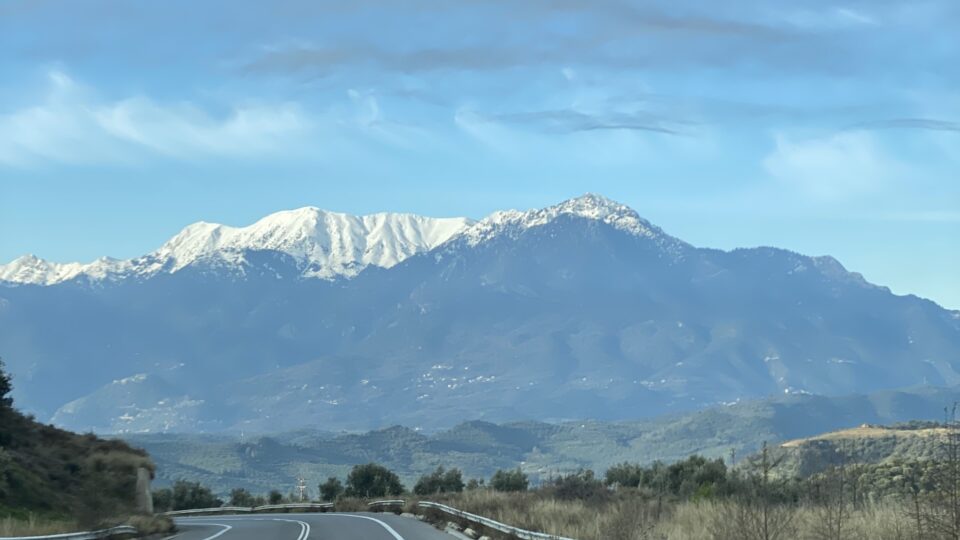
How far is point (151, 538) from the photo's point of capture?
35.8 meters

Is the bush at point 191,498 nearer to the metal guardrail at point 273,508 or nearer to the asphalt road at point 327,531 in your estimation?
the metal guardrail at point 273,508

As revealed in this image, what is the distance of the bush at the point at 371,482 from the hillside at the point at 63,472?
30711 millimetres

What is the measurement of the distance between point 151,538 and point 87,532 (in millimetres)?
5359

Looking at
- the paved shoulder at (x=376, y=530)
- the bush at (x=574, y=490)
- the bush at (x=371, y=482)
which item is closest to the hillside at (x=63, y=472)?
the paved shoulder at (x=376, y=530)

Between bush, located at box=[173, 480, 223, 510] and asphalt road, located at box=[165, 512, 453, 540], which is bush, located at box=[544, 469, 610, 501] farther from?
bush, located at box=[173, 480, 223, 510]

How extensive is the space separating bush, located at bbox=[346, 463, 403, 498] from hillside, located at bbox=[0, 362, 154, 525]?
3071 centimetres

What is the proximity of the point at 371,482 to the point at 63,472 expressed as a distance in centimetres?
3967

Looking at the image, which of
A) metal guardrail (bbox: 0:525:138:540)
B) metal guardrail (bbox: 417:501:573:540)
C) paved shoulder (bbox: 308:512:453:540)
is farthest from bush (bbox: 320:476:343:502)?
metal guardrail (bbox: 0:525:138:540)

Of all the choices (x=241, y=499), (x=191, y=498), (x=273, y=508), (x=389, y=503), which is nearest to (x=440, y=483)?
(x=241, y=499)

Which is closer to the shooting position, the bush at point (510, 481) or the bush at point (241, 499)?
the bush at point (510, 481)

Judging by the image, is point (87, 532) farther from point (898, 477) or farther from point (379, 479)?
point (379, 479)

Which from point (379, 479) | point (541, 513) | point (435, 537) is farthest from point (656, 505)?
point (379, 479)

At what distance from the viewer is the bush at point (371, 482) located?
81500mm

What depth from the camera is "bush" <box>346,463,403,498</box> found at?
8150cm
